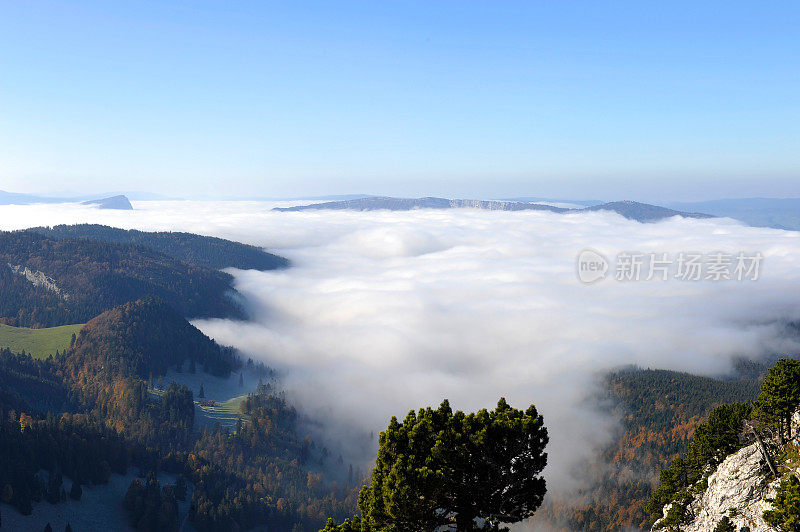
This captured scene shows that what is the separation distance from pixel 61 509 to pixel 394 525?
136364 mm

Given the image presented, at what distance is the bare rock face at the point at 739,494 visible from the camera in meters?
43.7

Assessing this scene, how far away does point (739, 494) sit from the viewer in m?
47.5

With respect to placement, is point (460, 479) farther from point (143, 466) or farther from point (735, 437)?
point (143, 466)

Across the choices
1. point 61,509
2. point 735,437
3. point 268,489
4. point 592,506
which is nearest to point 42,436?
point 61,509

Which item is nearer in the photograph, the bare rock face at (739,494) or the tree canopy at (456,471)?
the tree canopy at (456,471)

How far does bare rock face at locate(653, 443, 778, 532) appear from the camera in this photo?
43.7 metres

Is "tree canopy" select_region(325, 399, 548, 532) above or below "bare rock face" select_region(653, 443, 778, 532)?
above

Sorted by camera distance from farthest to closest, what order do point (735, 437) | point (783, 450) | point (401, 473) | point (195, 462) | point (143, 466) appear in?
point (195, 462)
point (143, 466)
point (735, 437)
point (783, 450)
point (401, 473)

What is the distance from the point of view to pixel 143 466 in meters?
167

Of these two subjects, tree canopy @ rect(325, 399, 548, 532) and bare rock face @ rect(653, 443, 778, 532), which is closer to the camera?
tree canopy @ rect(325, 399, 548, 532)

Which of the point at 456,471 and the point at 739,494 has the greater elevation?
the point at 456,471

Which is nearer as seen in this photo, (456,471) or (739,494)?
(456,471)

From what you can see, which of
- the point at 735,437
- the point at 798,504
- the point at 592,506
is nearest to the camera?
the point at 798,504

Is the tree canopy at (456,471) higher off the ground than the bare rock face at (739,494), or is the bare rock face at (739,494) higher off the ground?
the tree canopy at (456,471)
